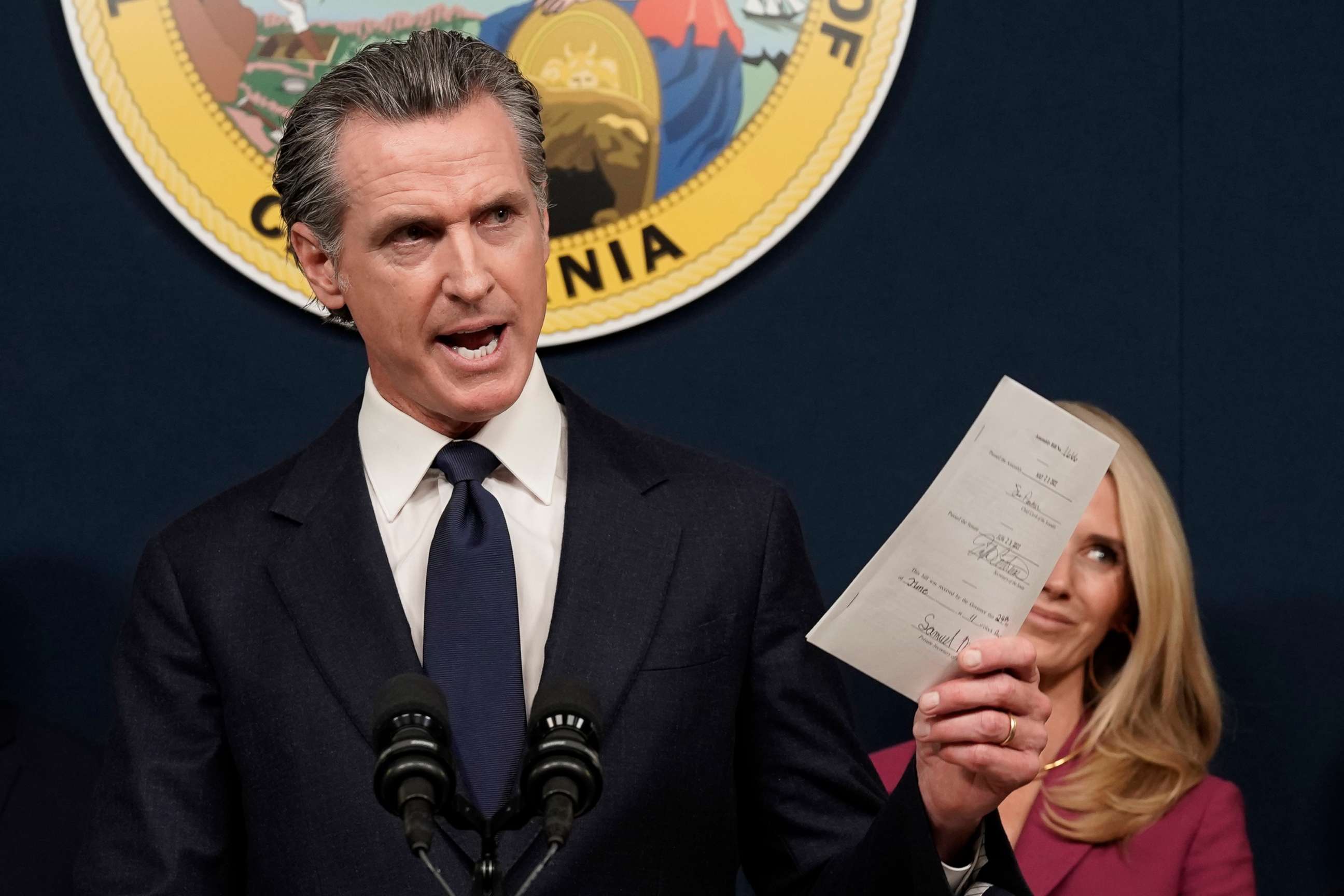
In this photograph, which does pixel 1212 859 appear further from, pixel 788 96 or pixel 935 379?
pixel 788 96

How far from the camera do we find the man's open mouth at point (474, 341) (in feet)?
5.08

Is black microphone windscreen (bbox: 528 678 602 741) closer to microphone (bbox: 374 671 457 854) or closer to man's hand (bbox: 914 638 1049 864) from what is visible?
microphone (bbox: 374 671 457 854)

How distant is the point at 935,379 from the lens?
2424mm

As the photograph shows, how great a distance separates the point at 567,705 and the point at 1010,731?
1.39ft

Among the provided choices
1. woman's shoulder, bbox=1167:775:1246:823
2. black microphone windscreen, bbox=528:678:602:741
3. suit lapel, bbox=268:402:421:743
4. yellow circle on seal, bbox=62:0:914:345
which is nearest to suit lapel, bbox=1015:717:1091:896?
woman's shoulder, bbox=1167:775:1246:823

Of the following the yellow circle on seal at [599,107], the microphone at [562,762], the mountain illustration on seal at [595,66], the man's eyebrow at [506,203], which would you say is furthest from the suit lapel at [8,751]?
the microphone at [562,762]

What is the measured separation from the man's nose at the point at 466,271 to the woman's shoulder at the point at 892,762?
3.57 ft

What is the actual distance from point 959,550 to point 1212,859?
1.13m

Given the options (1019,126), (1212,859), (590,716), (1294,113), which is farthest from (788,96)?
(590,716)

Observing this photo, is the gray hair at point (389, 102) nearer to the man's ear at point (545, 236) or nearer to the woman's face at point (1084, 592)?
the man's ear at point (545, 236)

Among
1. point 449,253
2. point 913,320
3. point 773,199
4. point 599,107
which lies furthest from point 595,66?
point 449,253

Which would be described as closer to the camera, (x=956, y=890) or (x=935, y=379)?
(x=956, y=890)

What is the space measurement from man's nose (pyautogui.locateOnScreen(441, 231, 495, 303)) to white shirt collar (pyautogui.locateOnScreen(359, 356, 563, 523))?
0.42ft

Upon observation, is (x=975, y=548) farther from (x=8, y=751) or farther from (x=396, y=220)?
(x=8, y=751)
